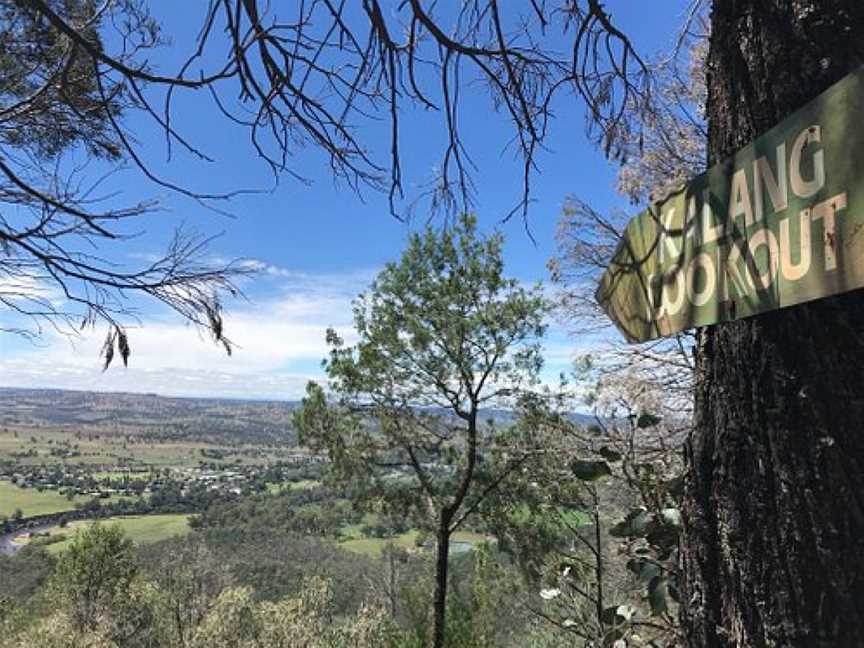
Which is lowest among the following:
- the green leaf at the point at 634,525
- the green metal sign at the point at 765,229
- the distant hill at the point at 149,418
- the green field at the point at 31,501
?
the green field at the point at 31,501

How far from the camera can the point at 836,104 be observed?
54cm

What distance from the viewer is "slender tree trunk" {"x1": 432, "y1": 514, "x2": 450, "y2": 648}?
6.66 metres

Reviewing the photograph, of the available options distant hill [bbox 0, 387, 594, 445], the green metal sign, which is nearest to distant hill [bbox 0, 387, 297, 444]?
distant hill [bbox 0, 387, 594, 445]

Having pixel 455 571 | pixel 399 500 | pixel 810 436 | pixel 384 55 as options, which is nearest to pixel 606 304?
pixel 810 436

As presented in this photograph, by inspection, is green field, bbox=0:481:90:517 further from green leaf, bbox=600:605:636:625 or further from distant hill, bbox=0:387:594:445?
green leaf, bbox=600:605:636:625

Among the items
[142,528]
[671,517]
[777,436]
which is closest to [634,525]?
[671,517]

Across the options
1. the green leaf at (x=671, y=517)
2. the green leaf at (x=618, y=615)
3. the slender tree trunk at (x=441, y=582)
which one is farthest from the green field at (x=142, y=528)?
the green leaf at (x=671, y=517)

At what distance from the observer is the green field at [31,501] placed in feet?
139

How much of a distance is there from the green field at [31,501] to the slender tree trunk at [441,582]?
4445 centimetres

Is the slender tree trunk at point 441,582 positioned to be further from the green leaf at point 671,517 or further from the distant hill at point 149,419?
the distant hill at point 149,419

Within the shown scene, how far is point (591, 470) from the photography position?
1.42 metres

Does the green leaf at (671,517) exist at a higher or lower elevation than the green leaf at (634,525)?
higher

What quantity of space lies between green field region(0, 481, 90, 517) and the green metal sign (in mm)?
50036

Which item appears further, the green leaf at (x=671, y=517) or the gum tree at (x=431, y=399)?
the gum tree at (x=431, y=399)
